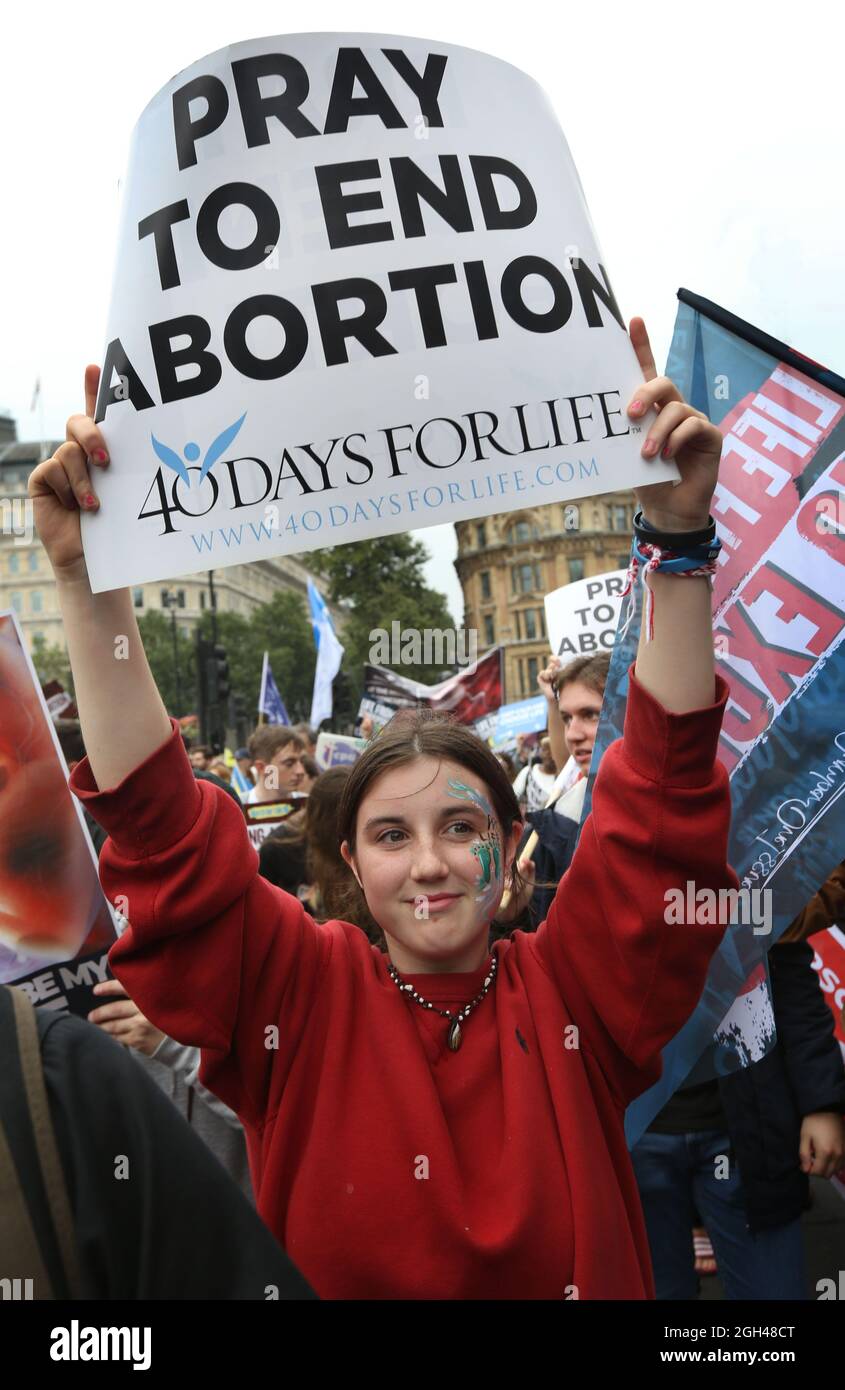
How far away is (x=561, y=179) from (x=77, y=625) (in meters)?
1.08

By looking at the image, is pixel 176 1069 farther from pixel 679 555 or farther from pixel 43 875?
pixel 679 555

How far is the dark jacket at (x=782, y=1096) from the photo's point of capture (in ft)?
10.0

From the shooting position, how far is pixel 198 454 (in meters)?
1.77

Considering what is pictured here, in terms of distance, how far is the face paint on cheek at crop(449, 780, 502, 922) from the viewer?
1.90 metres

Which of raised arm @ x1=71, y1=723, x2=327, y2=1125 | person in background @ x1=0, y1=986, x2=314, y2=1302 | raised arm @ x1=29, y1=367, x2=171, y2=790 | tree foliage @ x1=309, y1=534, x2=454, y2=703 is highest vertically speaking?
tree foliage @ x1=309, y1=534, x2=454, y2=703

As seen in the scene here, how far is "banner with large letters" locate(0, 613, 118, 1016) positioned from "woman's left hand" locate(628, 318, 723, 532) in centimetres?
153

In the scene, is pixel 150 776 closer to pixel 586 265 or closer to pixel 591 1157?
pixel 591 1157

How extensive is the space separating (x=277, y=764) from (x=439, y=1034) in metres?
4.98

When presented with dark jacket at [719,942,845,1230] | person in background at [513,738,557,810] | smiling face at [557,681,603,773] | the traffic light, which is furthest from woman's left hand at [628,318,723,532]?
the traffic light

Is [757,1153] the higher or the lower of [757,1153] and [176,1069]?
the lower

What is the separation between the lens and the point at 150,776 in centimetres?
177

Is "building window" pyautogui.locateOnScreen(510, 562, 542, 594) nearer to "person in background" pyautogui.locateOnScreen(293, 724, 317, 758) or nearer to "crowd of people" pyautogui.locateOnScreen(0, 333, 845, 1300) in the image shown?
"person in background" pyautogui.locateOnScreen(293, 724, 317, 758)

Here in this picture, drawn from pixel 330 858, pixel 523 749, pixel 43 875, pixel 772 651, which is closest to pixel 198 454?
pixel 43 875

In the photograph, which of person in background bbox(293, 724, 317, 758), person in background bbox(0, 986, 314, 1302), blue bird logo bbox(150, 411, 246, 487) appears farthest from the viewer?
person in background bbox(293, 724, 317, 758)
